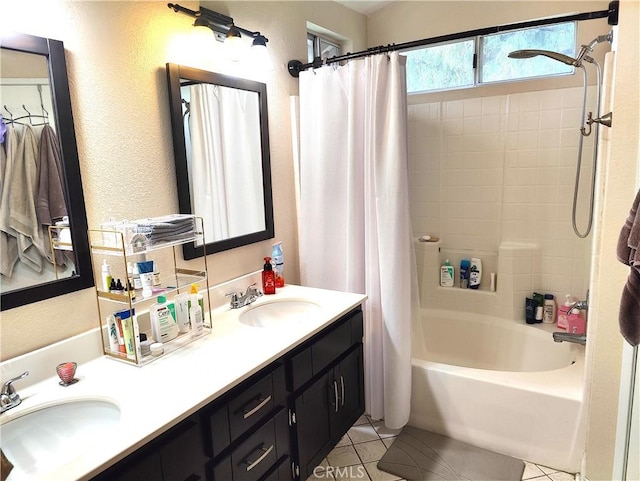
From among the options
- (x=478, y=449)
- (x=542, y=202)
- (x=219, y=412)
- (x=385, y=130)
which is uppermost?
(x=385, y=130)

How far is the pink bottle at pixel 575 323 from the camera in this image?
241 centimetres

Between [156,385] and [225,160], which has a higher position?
[225,160]

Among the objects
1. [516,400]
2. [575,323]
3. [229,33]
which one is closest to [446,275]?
[575,323]

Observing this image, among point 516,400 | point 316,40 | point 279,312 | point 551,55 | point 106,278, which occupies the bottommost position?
point 516,400

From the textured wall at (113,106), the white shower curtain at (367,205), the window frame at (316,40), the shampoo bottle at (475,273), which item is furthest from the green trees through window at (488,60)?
the textured wall at (113,106)

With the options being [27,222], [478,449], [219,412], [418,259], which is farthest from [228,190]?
[478,449]

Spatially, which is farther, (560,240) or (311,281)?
(560,240)

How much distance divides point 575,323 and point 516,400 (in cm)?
75

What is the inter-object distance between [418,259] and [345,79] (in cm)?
138

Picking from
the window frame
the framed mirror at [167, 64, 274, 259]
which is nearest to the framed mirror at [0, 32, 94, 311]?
the framed mirror at [167, 64, 274, 259]

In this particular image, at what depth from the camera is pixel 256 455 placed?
1420mm

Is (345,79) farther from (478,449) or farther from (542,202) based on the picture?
(478,449)

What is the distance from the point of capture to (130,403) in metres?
1.17

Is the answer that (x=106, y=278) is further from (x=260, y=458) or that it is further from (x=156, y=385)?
(x=260, y=458)
